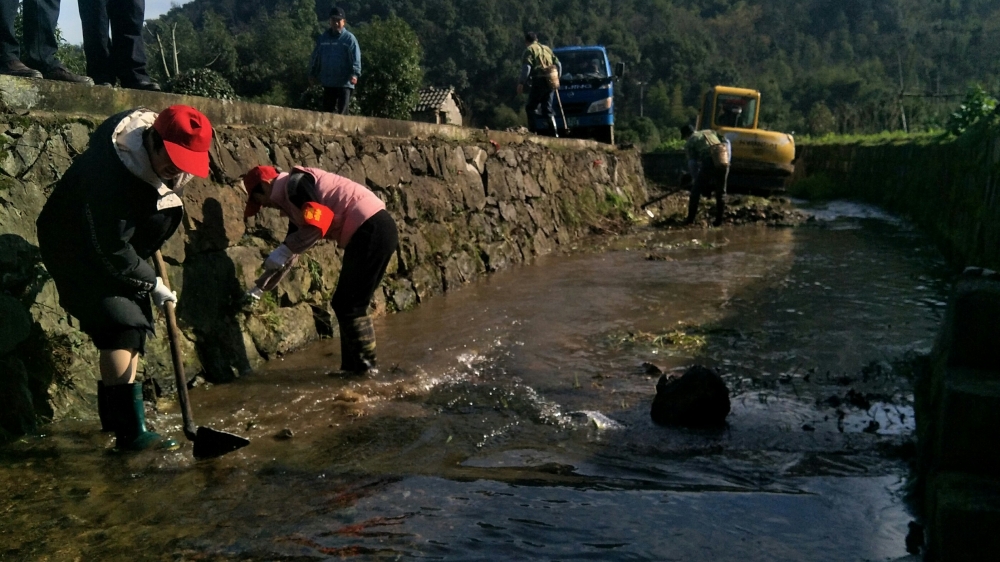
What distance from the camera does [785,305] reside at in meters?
7.90

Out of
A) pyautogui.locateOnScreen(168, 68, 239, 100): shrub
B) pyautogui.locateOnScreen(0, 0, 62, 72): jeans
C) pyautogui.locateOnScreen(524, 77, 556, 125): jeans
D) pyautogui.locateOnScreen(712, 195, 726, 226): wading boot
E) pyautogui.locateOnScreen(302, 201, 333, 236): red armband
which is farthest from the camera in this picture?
pyautogui.locateOnScreen(168, 68, 239, 100): shrub

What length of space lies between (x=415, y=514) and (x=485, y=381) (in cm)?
215

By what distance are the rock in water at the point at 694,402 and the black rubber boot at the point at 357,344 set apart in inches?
77.2

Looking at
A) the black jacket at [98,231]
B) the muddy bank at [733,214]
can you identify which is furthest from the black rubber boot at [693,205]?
the black jacket at [98,231]

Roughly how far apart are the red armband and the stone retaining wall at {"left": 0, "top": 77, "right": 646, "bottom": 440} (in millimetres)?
795

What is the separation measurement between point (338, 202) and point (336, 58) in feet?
14.6

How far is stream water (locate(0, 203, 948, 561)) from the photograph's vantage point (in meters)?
3.12

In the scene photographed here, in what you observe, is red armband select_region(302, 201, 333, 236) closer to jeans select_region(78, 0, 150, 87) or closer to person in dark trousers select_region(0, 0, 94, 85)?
person in dark trousers select_region(0, 0, 94, 85)

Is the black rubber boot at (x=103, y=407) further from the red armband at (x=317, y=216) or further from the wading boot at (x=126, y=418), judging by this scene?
the red armband at (x=317, y=216)

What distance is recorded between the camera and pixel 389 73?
40062 mm

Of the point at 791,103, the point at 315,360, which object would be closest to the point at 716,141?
the point at 315,360

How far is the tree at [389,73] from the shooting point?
127ft

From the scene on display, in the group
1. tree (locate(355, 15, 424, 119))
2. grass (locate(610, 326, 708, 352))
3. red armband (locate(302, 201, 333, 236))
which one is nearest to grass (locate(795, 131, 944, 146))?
grass (locate(610, 326, 708, 352))

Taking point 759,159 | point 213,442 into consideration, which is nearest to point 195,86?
point 759,159
